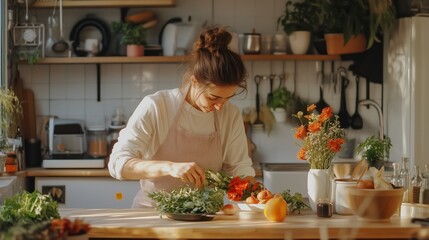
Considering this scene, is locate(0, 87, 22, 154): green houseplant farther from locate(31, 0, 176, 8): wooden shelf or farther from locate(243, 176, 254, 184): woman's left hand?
locate(243, 176, 254, 184): woman's left hand

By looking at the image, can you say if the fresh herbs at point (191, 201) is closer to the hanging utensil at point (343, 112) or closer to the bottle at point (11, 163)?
the bottle at point (11, 163)

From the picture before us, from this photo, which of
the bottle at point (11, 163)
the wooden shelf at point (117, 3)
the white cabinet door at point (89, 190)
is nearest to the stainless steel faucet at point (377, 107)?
the wooden shelf at point (117, 3)

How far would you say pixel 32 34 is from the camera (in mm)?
5652

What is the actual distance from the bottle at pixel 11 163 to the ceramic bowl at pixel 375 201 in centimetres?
275

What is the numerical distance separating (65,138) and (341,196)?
2853 mm

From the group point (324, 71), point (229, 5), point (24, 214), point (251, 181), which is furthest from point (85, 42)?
point (24, 214)

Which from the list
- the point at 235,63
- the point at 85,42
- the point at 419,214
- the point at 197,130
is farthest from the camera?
the point at 85,42

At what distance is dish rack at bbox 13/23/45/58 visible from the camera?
5.65 meters

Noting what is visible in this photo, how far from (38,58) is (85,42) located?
0.39 m

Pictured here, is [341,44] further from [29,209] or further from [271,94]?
[29,209]

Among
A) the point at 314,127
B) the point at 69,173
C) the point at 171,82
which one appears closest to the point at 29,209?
the point at 314,127

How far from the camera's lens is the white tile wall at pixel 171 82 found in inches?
233

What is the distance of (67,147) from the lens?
5648mm

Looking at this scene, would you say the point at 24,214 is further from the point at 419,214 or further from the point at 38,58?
the point at 38,58
